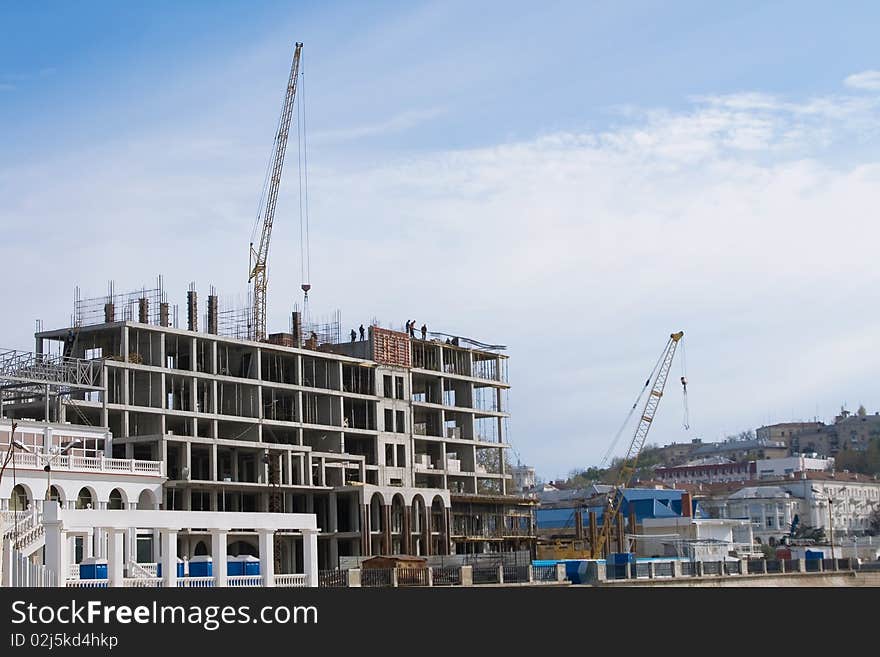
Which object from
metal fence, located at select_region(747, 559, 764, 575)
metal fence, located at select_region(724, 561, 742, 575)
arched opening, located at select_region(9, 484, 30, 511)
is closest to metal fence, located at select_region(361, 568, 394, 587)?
arched opening, located at select_region(9, 484, 30, 511)

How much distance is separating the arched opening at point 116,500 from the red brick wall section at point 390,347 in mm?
49296

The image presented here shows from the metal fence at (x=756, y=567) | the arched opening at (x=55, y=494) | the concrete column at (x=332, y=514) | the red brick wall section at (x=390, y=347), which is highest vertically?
the red brick wall section at (x=390, y=347)

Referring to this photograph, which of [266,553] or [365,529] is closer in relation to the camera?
[266,553]

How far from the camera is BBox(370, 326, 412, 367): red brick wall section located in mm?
144000

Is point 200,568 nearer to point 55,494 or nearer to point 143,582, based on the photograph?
point 143,582

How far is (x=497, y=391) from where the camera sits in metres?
162

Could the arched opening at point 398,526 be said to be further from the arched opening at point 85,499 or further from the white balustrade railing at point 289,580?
the white balustrade railing at point 289,580

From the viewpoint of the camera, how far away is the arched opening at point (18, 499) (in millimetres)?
88188

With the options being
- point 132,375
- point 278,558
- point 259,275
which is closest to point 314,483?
point 278,558

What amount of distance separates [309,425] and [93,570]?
63462 mm

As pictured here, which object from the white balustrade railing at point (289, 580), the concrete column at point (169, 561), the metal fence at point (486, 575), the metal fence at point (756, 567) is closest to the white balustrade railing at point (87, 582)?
the concrete column at point (169, 561)

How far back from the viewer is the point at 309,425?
437 feet

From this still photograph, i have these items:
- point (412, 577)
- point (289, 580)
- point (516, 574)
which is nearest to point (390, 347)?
point (516, 574)
